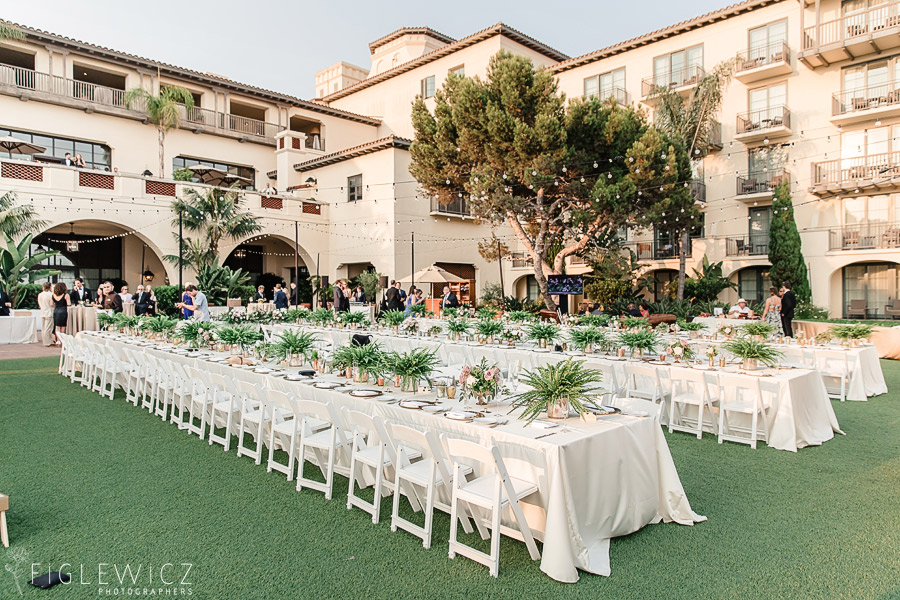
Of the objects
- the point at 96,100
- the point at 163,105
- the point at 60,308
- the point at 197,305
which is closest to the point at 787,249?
the point at 197,305

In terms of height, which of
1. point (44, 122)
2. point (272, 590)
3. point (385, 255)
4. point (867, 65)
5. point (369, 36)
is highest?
point (369, 36)

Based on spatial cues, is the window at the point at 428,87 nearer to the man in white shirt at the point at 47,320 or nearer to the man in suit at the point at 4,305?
the man in white shirt at the point at 47,320

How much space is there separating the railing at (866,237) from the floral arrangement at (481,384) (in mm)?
20214

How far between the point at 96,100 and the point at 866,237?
28665mm

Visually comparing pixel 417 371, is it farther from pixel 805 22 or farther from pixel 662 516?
pixel 805 22

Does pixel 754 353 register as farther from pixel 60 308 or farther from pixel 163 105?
pixel 163 105

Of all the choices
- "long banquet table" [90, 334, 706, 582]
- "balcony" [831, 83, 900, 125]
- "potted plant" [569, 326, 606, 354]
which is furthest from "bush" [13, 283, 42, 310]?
"balcony" [831, 83, 900, 125]

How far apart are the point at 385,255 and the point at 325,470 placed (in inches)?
768

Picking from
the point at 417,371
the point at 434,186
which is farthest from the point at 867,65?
the point at 417,371

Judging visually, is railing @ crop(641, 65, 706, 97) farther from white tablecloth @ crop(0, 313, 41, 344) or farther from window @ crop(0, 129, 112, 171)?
white tablecloth @ crop(0, 313, 41, 344)

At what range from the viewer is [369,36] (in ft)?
115

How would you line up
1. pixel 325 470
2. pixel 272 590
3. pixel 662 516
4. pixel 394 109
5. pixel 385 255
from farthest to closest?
pixel 394 109, pixel 385 255, pixel 325 470, pixel 662 516, pixel 272 590

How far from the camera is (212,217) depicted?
73.8 ft

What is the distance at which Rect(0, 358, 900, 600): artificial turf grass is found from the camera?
11.5 ft
